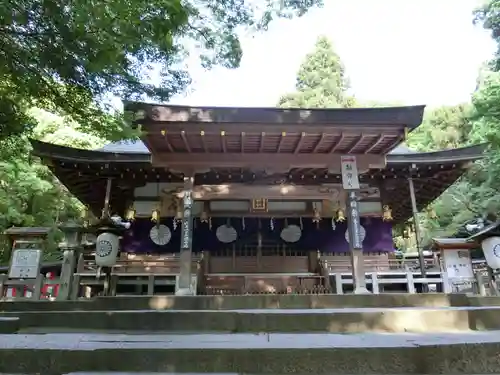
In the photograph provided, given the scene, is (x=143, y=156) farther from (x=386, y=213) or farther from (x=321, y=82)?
(x=321, y=82)

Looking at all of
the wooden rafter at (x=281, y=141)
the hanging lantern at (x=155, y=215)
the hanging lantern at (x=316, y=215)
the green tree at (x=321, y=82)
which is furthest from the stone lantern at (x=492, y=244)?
the green tree at (x=321, y=82)

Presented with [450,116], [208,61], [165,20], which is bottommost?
[165,20]

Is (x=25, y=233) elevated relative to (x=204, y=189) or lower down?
lower down

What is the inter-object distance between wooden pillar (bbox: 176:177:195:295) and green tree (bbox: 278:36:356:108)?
22.9 metres

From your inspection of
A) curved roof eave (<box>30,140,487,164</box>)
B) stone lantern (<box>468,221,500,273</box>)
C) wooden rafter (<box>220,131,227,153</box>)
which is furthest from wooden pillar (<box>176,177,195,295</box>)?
stone lantern (<box>468,221,500,273</box>)

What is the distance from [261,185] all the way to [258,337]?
22.3 ft

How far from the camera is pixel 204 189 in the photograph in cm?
944

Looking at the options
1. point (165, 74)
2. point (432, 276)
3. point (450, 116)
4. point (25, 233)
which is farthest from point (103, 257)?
point (450, 116)

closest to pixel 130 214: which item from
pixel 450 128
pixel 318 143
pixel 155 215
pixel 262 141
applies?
pixel 155 215

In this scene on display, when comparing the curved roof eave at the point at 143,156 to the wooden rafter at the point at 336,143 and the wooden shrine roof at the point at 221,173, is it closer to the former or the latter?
the wooden shrine roof at the point at 221,173

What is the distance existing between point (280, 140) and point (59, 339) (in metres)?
5.94

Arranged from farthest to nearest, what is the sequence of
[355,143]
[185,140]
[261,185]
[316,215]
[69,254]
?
[316,215], [261,185], [355,143], [185,140], [69,254]

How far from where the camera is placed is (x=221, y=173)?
10797mm

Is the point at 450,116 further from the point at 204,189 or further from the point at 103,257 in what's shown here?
the point at 103,257
